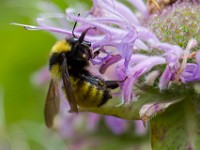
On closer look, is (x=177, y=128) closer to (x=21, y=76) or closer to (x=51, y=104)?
(x=51, y=104)

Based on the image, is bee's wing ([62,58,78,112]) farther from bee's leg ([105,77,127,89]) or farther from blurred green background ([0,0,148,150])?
blurred green background ([0,0,148,150])

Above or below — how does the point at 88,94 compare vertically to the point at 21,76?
above

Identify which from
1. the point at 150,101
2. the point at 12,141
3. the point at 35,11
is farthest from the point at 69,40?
the point at 12,141

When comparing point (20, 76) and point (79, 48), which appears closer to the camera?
point (79, 48)

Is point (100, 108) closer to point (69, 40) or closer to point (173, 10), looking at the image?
point (69, 40)

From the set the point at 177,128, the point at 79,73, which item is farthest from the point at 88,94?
the point at 177,128

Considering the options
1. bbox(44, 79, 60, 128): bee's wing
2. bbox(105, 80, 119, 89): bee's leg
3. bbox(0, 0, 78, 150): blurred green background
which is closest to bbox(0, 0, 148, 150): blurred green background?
bbox(0, 0, 78, 150): blurred green background
